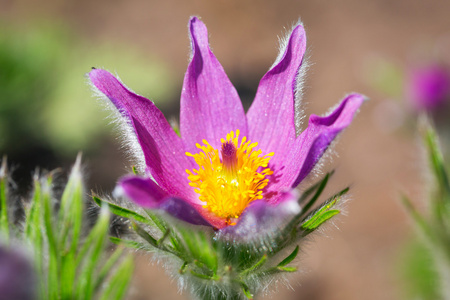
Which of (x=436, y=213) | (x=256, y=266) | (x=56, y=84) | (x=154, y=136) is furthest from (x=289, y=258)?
(x=56, y=84)

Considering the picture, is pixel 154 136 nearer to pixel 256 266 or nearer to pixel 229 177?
pixel 229 177

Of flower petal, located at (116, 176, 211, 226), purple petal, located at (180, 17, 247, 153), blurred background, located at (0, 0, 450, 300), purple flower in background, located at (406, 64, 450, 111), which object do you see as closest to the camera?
flower petal, located at (116, 176, 211, 226)

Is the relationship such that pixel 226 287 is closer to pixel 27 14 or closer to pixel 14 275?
pixel 14 275

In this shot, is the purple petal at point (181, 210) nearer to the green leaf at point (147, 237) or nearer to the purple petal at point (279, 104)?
the green leaf at point (147, 237)

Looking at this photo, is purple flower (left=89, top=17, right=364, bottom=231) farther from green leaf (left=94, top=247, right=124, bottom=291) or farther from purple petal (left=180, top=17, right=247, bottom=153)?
green leaf (left=94, top=247, right=124, bottom=291)

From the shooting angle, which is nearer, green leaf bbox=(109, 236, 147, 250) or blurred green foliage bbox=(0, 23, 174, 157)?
green leaf bbox=(109, 236, 147, 250)

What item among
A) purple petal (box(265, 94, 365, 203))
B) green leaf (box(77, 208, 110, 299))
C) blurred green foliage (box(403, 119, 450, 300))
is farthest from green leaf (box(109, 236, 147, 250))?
blurred green foliage (box(403, 119, 450, 300))

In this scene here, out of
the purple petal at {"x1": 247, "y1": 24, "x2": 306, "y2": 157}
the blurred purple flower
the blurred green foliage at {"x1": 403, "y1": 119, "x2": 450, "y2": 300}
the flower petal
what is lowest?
the blurred green foliage at {"x1": 403, "y1": 119, "x2": 450, "y2": 300}

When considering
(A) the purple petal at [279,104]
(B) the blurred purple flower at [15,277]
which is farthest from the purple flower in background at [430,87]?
(B) the blurred purple flower at [15,277]
